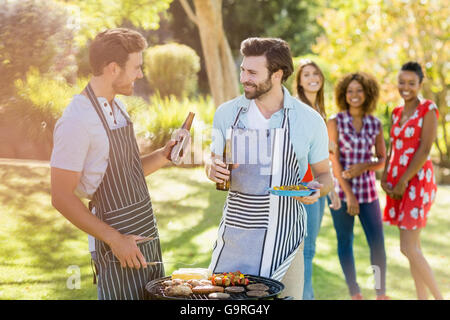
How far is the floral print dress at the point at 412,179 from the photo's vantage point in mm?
4551

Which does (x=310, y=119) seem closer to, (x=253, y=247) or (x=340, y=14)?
(x=253, y=247)

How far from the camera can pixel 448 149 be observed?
8969mm

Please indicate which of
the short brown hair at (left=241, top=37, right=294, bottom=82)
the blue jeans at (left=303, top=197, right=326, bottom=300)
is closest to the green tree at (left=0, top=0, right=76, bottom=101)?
the short brown hair at (left=241, top=37, right=294, bottom=82)

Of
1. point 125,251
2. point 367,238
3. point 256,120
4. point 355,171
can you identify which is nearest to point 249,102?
point 256,120

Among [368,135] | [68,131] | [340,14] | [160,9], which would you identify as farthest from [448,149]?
[68,131]

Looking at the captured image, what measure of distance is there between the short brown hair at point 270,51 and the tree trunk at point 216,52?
1525mm

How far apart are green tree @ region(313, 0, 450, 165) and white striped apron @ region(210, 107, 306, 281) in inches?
224

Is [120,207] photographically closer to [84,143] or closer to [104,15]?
[84,143]

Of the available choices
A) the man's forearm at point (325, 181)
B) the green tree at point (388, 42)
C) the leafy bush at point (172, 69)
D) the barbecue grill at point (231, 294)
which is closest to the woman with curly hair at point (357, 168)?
the leafy bush at point (172, 69)

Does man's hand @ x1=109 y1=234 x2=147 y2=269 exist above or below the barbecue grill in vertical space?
above

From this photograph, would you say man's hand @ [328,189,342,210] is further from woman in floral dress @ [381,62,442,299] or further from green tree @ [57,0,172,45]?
green tree @ [57,0,172,45]

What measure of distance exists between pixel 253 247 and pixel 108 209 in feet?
2.29

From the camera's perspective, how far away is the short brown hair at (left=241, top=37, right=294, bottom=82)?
296 cm

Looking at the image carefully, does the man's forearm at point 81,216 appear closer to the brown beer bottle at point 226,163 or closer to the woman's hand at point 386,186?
the brown beer bottle at point 226,163
